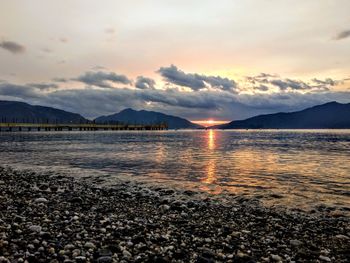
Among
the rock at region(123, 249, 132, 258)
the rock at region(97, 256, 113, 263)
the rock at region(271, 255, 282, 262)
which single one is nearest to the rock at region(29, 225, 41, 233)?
the rock at region(97, 256, 113, 263)

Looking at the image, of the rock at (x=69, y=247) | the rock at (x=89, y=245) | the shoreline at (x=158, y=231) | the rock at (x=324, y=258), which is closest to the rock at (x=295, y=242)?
the shoreline at (x=158, y=231)

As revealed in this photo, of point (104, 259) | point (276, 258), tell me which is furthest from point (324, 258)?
point (104, 259)

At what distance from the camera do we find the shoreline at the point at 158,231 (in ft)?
28.5

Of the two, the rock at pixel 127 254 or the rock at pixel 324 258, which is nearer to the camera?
the rock at pixel 127 254

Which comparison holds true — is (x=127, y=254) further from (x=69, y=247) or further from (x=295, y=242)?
(x=295, y=242)

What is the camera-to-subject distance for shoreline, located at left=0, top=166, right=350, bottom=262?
28.5 feet

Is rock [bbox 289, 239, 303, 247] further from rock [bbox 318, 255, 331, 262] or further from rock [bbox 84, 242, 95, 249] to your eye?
rock [bbox 84, 242, 95, 249]

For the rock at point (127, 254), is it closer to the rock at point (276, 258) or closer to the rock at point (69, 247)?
the rock at point (69, 247)

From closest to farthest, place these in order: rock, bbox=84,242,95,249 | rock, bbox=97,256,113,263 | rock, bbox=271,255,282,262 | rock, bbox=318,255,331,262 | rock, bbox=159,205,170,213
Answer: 1. rock, bbox=97,256,113,263
2. rock, bbox=271,255,282,262
3. rock, bbox=318,255,331,262
4. rock, bbox=84,242,95,249
5. rock, bbox=159,205,170,213

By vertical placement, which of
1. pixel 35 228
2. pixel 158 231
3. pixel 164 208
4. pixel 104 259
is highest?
pixel 35 228

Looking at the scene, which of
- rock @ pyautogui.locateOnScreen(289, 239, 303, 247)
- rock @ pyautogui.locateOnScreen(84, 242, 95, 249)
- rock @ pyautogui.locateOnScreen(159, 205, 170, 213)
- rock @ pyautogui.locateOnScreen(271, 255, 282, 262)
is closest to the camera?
rock @ pyautogui.locateOnScreen(271, 255, 282, 262)

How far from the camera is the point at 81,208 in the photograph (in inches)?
549

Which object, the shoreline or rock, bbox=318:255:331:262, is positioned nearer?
the shoreline

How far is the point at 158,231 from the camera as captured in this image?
1077cm
